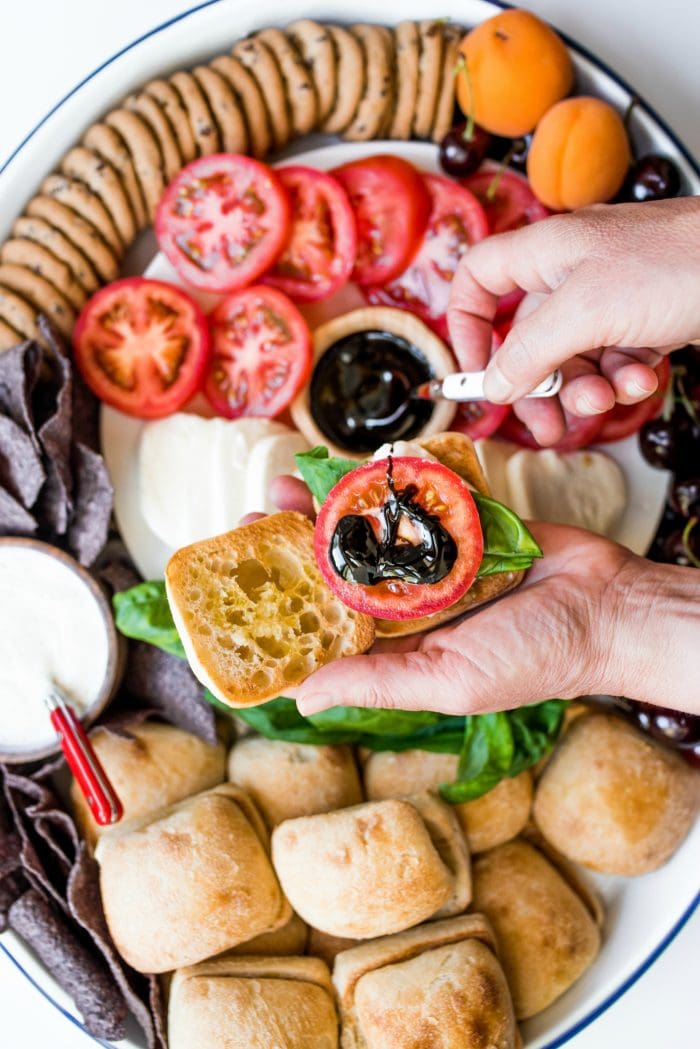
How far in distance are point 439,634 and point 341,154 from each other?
1.37 metres

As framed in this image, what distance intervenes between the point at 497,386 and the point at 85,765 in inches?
50.4

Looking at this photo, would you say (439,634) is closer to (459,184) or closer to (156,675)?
(156,675)

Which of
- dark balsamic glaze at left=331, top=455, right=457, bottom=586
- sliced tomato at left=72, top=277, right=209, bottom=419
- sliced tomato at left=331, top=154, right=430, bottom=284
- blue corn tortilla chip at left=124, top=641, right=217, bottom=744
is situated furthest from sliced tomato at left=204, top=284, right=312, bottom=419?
dark balsamic glaze at left=331, top=455, right=457, bottom=586

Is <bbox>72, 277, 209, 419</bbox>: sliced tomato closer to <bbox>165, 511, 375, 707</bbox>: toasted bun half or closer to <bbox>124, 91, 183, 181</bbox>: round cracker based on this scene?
<bbox>124, 91, 183, 181</bbox>: round cracker

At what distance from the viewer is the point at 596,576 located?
200 cm

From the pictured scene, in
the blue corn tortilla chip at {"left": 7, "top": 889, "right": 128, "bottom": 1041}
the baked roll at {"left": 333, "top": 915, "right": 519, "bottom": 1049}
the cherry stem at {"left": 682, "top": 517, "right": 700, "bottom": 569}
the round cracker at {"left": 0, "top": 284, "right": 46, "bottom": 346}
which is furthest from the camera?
the cherry stem at {"left": 682, "top": 517, "right": 700, "bottom": 569}

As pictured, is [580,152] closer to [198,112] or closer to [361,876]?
[198,112]

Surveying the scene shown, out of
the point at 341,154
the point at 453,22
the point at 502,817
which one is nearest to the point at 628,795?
the point at 502,817

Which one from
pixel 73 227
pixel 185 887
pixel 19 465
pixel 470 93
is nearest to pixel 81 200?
pixel 73 227

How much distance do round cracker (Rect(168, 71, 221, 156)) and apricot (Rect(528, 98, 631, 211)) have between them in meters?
0.84

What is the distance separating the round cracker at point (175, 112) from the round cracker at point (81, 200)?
0.27m

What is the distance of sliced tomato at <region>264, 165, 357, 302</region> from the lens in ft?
7.80

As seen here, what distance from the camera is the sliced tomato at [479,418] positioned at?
2.42m

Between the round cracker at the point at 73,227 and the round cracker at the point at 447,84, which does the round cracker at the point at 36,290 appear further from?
the round cracker at the point at 447,84
